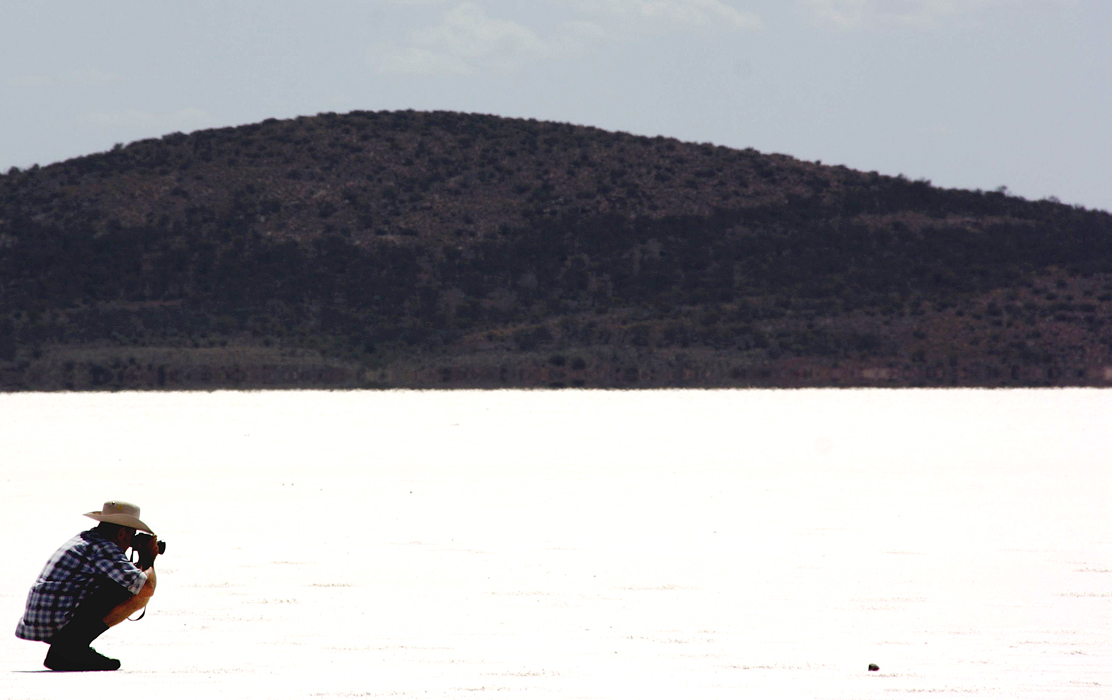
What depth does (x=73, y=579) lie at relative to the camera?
22.1ft

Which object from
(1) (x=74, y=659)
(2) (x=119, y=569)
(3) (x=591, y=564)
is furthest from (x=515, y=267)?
(2) (x=119, y=569)

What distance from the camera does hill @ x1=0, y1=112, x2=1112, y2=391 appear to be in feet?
178

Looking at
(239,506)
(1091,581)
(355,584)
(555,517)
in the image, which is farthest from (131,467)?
(1091,581)

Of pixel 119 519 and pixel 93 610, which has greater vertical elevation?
pixel 119 519

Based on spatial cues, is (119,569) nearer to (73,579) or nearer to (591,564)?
(73,579)

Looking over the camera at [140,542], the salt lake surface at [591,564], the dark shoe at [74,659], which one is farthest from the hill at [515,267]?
the camera at [140,542]

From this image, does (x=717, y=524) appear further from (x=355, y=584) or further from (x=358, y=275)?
(x=358, y=275)

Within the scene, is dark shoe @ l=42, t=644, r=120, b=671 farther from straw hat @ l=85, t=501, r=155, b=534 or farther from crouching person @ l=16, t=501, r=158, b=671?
straw hat @ l=85, t=501, r=155, b=534

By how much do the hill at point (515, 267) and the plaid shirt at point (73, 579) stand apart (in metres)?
44.4

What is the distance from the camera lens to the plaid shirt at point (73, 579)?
6.66 m

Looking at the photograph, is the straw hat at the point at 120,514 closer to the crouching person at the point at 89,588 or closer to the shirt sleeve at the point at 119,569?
the crouching person at the point at 89,588

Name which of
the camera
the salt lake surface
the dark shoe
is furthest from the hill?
the camera

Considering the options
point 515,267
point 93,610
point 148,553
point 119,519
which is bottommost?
point 93,610

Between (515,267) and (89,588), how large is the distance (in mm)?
59930
